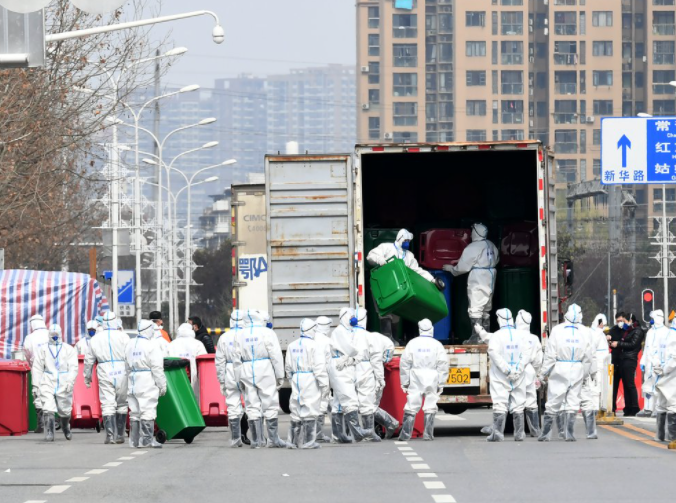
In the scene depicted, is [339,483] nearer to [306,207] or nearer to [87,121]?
[306,207]

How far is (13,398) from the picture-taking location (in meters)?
22.8

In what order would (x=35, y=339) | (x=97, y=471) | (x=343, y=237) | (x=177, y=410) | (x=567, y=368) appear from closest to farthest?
(x=97, y=471) < (x=567, y=368) < (x=177, y=410) < (x=343, y=237) < (x=35, y=339)

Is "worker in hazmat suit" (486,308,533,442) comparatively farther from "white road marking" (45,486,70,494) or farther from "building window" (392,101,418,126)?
"building window" (392,101,418,126)

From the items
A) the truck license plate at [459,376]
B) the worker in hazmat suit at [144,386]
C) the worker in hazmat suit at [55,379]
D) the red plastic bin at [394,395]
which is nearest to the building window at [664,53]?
the worker in hazmat suit at [55,379]

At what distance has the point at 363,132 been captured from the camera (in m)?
118

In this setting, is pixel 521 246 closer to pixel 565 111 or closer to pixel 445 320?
pixel 445 320

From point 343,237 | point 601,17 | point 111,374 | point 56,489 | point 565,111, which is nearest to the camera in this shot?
point 56,489

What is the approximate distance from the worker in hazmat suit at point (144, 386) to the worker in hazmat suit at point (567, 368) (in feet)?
15.1

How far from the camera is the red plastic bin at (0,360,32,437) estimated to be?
2262cm

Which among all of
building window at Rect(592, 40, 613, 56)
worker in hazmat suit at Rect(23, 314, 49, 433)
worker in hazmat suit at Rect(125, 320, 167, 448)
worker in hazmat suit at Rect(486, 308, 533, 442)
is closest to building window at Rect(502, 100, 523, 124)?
building window at Rect(592, 40, 613, 56)

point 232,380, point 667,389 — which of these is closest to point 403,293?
point 232,380

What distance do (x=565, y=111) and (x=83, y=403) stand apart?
91822mm

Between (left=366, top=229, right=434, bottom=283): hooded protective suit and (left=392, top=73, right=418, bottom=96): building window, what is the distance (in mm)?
95727

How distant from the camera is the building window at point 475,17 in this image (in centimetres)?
11144
